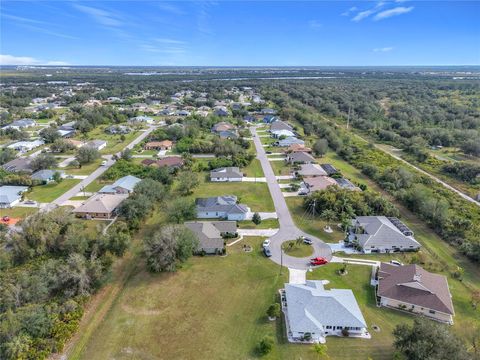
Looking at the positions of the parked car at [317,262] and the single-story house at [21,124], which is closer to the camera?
the parked car at [317,262]

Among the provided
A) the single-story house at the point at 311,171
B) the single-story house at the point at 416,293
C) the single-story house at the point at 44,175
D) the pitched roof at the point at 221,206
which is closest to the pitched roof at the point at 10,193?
the single-story house at the point at 44,175

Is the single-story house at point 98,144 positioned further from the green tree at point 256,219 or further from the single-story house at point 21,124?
the green tree at point 256,219

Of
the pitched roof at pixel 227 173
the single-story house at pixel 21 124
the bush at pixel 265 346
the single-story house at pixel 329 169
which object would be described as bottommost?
the bush at pixel 265 346

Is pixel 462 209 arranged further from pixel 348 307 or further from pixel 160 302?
pixel 160 302

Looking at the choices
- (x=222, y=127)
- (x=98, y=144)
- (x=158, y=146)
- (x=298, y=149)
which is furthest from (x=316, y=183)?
(x=98, y=144)

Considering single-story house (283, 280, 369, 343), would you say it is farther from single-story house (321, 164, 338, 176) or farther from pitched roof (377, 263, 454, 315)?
single-story house (321, 164, 338, 176)

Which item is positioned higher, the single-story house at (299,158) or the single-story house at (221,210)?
the single-story house at (299,158)

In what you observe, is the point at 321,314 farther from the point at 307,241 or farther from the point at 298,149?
the point at 298,149

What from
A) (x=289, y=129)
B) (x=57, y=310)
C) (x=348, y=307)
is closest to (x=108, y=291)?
(x=57, y=310)
